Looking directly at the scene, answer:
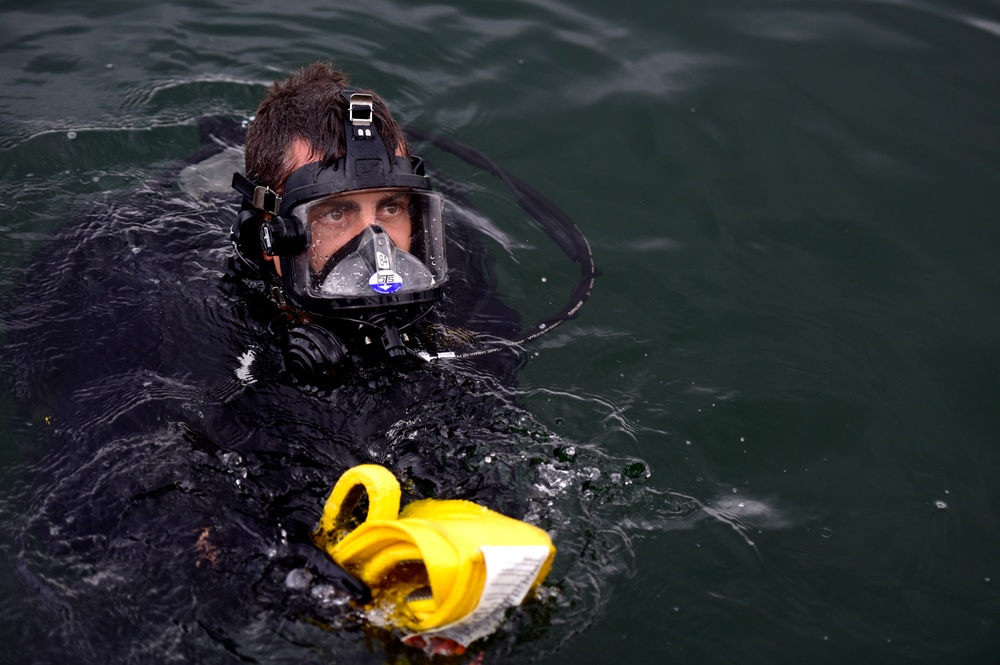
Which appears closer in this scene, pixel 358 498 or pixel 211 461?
pixel 358 498

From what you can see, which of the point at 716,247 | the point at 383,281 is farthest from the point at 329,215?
the point at 716,247

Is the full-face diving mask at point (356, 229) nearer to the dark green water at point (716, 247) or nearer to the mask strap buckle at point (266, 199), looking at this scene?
the mask strap buckle at point (266, 199)

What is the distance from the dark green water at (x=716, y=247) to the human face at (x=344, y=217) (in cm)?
101

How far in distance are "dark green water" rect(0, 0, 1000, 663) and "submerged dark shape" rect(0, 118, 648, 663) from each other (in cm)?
6

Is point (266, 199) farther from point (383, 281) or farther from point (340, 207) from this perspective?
point (383, 281)

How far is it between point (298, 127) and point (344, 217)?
0.42 meters

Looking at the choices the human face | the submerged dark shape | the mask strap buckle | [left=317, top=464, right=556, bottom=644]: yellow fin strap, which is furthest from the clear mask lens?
[left=317, top=464, right=556, bottom=644]: yellow fin strap

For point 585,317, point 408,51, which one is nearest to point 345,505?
point 585,317

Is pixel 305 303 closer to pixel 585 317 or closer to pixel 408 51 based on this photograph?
pixel 585 317

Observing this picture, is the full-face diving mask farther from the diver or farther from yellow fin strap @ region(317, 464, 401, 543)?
yellow fin strap @ region(317, 464, 401, 543)

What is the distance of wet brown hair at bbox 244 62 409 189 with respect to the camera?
361cm

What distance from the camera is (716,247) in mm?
5055

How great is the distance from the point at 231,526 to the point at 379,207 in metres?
1.36

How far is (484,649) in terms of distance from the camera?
109 inches
